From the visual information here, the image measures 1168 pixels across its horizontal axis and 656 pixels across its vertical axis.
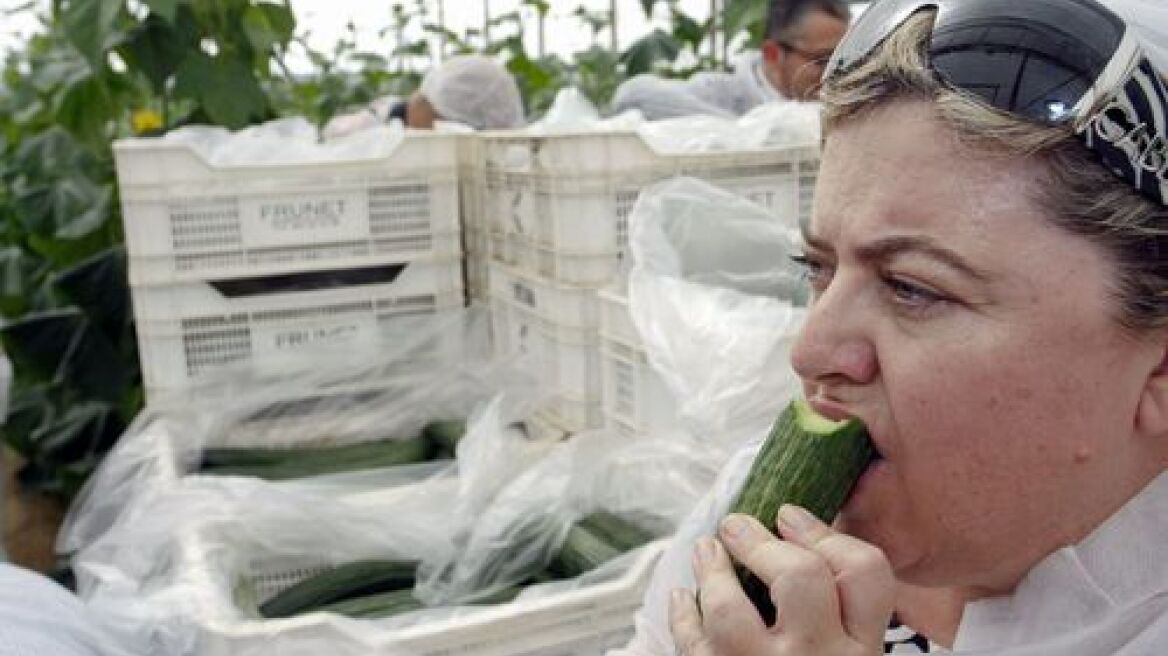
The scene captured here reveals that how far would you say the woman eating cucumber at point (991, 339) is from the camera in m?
0.66

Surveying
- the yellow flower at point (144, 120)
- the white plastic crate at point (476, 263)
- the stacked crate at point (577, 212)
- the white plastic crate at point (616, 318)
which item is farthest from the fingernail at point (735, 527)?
the yellow flower at point (144, 120)

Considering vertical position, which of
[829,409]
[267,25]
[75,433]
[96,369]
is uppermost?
[267,25]

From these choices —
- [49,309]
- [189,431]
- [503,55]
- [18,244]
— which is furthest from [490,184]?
[503,55]

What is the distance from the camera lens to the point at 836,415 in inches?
29.5

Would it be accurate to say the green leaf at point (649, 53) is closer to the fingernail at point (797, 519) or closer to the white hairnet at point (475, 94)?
the white hairnet at point (475, 94)

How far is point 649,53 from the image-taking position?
4.82 meters

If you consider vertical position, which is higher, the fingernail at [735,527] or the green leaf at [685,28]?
the green leaf at [685,28]

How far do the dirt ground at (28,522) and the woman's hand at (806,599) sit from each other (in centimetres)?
250

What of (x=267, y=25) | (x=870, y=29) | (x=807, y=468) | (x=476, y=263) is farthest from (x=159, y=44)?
(x=807, y=468)

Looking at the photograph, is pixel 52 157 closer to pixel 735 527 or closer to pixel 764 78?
pixel 764 78

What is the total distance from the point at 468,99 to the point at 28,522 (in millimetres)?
1902

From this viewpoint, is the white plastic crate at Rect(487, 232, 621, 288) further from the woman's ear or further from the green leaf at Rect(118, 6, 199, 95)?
the woman's ear

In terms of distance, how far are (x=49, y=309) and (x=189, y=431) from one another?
1046mm

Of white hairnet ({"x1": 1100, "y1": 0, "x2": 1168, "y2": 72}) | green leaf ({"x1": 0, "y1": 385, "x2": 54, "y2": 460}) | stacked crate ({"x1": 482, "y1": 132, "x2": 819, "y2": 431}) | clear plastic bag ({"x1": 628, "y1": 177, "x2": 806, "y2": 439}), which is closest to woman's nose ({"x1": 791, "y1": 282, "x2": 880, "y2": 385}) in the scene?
white hairnet ({"x1": 1100, "y1": 0, "x2": 1168, "y2": 72})
